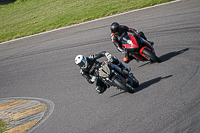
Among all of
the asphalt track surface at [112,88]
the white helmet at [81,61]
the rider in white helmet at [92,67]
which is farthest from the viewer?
the rider in white helmet at [92,67]

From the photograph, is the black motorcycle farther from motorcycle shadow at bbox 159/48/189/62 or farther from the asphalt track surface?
motorcycle shadow at bbox 159/48/189/62

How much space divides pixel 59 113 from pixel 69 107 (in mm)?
392

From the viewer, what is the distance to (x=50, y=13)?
942 inches

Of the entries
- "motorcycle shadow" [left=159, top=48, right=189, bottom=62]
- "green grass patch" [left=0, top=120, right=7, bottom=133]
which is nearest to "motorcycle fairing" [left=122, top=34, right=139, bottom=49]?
"motorcycle shadow" [left=159, top=48, right=189, bottom=62]

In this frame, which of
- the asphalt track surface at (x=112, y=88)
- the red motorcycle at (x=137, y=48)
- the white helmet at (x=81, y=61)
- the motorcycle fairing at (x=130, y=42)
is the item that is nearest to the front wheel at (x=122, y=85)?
the asphalt track surface at (x=112, y=88)

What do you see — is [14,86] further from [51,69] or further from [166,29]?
[166,29]

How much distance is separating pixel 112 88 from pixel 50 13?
15.8 metres

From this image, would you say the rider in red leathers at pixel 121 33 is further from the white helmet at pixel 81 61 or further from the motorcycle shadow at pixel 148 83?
the white helmet at pixel 81 61

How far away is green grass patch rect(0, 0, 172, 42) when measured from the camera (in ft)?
61.8

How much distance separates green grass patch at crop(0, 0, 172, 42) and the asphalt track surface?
1.37 meters

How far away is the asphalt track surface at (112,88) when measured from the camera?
23.0 feet

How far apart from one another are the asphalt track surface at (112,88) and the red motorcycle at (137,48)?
40 centimetres

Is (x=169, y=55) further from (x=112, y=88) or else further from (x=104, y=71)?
(x=104, y=71)

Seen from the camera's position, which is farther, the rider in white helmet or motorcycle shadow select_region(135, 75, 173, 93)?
motorcycle shadow select_region(135, 75, 173, 93)
